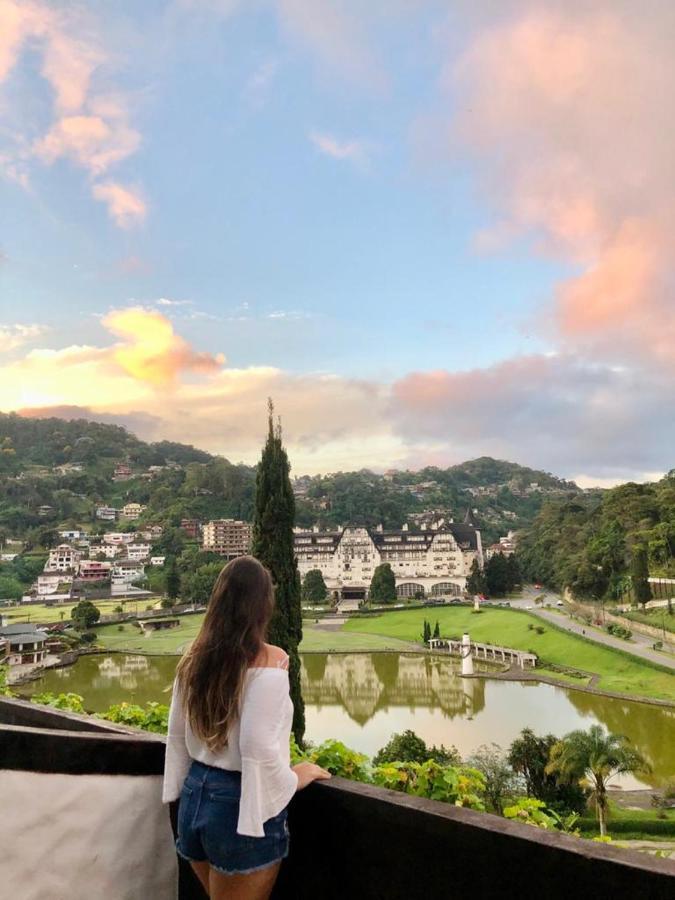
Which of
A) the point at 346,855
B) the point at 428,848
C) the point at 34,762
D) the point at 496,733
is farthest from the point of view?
the point at 496,733

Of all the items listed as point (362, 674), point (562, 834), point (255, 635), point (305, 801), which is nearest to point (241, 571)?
point (255, 635)

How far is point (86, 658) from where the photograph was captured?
27.0 metres

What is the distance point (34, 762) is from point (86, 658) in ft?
92.9

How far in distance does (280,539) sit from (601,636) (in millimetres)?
18136

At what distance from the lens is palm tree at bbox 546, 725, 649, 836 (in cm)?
973

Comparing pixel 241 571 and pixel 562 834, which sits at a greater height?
pixel 241 571

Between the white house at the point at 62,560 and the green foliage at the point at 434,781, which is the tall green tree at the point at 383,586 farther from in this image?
the green foliage at the point at 434,781

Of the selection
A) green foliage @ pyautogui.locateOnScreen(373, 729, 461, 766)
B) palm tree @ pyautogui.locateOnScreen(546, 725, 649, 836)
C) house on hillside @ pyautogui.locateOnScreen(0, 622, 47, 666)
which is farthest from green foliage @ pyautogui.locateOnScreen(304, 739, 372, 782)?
house on hillside @ pyautogui.locateOnScreen(0, 622, 47, 666)

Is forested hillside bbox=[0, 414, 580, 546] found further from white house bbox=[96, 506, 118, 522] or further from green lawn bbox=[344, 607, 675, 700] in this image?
green lawn bbox=[344, 607, 675, 700]

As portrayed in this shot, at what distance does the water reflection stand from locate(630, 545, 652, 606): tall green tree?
855 centimetres

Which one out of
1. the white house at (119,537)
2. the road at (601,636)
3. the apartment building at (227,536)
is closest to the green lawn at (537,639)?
the road at (601,636)

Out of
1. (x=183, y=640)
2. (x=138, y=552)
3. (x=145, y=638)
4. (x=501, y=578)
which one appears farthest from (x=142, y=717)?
(x=138, y=552)

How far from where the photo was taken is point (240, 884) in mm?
1186

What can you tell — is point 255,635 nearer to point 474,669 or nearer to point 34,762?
point 34,762
